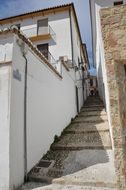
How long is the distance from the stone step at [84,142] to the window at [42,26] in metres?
9.02

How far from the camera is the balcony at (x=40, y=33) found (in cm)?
1295

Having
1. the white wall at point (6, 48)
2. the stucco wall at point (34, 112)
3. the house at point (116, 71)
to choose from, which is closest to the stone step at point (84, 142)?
the stucco wall at point (34, 112)

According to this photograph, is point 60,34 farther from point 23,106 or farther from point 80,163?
point 80,163

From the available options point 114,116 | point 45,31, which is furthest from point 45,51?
point 114,116

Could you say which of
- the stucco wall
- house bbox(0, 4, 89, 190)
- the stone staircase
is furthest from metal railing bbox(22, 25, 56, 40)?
the stone staircase

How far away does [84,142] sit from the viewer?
6.18m

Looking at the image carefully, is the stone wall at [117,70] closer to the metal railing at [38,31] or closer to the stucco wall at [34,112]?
the stucco wall at [34,112]

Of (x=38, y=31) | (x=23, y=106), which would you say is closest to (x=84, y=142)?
(x=23, y=106)

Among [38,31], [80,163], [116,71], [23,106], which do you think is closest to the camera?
[116,71]

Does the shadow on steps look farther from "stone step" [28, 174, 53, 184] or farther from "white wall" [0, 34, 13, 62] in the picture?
"white wall" [0, 34, 13, 62]

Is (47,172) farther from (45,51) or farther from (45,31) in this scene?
(45,31)

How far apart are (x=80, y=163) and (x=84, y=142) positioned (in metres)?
1.48

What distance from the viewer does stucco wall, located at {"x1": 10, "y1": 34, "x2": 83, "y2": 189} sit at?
376 centimetres

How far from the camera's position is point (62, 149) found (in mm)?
5891
